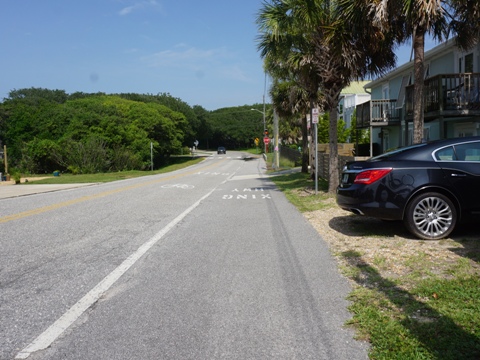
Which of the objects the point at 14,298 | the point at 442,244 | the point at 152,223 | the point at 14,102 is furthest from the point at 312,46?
the point at 14,102

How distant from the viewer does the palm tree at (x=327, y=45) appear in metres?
13.1

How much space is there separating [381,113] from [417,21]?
41.7 ft

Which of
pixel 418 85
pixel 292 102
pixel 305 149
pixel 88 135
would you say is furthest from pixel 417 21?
pixel 88 135

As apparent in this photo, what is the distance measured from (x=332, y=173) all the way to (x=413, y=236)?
7593 mm

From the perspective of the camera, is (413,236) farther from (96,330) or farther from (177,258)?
(96,330)

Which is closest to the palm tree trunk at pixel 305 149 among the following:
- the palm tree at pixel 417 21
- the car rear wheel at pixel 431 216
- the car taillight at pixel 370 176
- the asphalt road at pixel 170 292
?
the palm tree at pixel 417 21

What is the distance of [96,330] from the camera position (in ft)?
13.5

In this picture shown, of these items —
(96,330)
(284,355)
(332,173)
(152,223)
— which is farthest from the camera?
(332,173)

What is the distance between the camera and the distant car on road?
7289 mm

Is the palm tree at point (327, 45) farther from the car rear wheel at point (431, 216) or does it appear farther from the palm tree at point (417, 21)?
the car rear wheel at point (431, 216)

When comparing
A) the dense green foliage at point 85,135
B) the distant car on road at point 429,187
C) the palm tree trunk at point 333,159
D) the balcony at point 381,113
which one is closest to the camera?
the distant car on road at point 429,187

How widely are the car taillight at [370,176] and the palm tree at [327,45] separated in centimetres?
563

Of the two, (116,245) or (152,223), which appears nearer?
(116,245)

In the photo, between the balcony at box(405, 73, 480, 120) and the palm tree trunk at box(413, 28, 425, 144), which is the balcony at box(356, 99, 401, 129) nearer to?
the balcony at box(405, 73, 480, 120)
